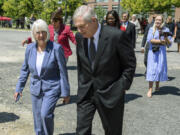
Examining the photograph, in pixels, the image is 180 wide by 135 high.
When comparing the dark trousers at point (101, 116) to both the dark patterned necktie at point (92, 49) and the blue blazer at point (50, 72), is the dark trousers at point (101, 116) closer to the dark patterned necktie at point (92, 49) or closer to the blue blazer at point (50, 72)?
the dark patterned necktie at point (92, 49)

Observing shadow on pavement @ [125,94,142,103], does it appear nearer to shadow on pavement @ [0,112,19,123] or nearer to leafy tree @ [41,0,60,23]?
shadow on pavement @ [0,112,19,123]

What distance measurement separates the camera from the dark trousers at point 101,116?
9.80 ft

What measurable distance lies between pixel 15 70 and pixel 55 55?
6415 millimetres

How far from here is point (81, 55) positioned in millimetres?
2979

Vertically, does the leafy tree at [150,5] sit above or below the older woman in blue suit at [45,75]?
above

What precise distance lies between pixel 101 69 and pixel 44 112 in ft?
3.73

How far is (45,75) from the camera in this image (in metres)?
3.60

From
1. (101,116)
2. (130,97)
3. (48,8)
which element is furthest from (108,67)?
(48,8)

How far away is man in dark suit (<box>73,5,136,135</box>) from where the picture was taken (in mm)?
2807

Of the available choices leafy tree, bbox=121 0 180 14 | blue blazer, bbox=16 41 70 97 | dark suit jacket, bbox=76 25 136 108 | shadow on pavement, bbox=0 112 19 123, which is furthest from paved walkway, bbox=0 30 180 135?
leafy tree, bbox=121 0 180 14

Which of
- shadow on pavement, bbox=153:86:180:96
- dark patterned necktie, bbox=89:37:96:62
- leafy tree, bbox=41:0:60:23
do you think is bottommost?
shadow on pavement, bbox=153:86:180:96

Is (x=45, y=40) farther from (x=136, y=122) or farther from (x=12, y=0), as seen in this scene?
(x=12, y=0)

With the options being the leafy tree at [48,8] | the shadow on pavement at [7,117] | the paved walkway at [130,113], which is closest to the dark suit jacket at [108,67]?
the paved walkway at [130,113]

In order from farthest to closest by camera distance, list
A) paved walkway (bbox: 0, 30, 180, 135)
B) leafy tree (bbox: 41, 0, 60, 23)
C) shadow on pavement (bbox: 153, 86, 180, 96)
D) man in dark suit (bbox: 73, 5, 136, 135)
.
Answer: leafy tree (bbox: 41, 0, 60, 23)
shadow on pavement (bbox: 153, 86, 180, 96)
paved walkway (bbox: 0, 30, 180, 135)
man in dark suit (bbox: 73, 5, 136, 135)
